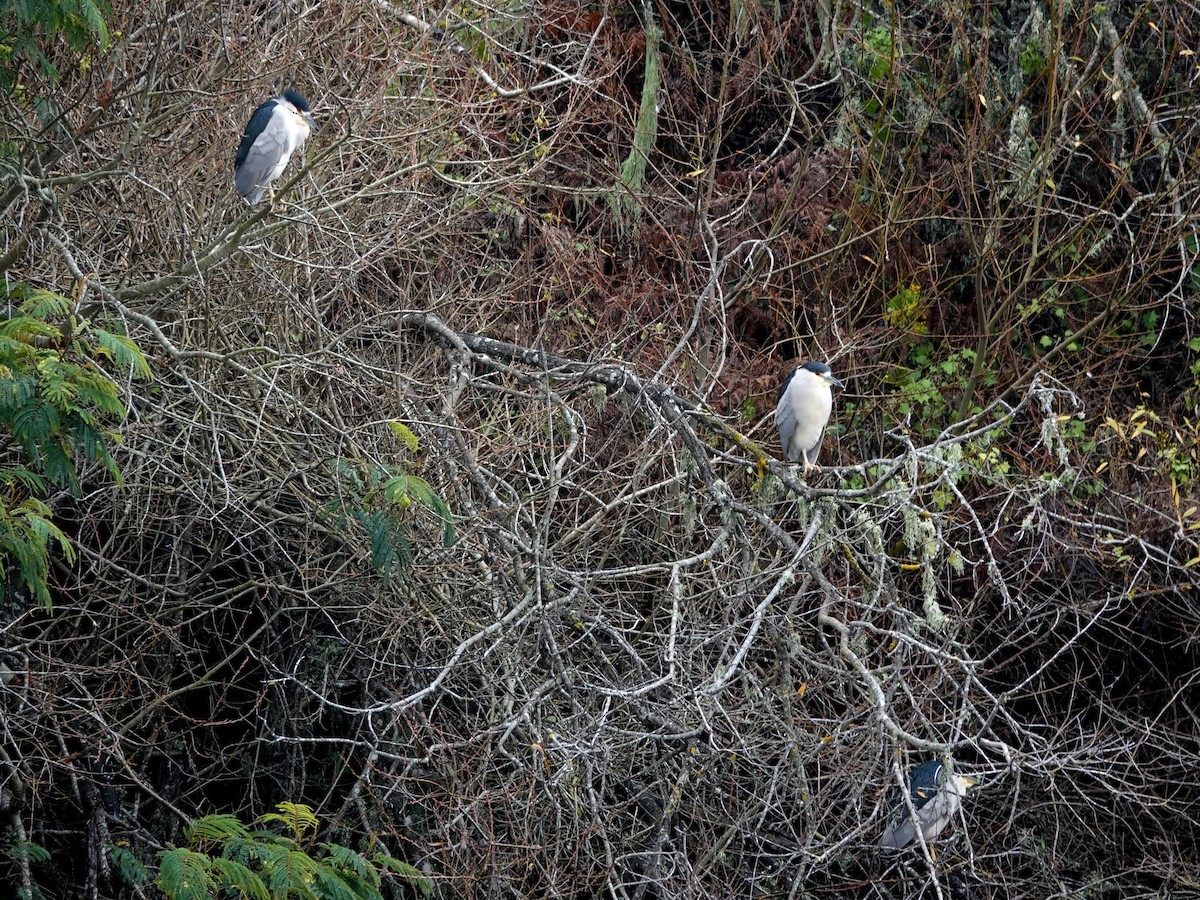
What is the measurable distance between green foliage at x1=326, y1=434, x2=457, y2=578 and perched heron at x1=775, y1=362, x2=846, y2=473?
2406 millimetres

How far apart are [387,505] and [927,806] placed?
2883mm

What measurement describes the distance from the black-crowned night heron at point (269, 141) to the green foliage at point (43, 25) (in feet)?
3.02

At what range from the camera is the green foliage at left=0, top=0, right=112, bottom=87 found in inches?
164

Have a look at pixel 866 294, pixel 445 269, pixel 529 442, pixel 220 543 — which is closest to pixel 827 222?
pixel 866 294

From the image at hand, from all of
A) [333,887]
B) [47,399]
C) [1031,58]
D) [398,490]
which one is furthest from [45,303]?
[1031,58]

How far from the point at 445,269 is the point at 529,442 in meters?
1.77

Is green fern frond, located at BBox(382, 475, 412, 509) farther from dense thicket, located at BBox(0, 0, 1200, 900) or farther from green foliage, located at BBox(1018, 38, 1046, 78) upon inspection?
green foliage, located at BBox(1018, 38, 1046, 78)

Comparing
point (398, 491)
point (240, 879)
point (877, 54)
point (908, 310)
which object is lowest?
point (908, 310)

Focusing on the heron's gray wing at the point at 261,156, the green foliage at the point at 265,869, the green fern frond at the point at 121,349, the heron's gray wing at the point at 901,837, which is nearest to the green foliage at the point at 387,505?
the green fern frond at the point at 121,349

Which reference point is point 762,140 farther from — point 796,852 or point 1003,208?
point 796,852

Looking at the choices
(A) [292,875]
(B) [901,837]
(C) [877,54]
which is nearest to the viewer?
(A) [292,875]

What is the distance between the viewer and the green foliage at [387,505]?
441cm

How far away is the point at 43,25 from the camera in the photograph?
4316 millimetres

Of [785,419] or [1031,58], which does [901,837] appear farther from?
[1031,58]
